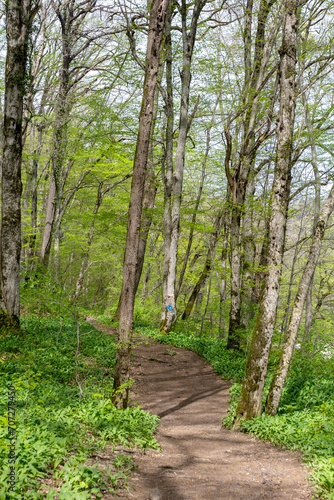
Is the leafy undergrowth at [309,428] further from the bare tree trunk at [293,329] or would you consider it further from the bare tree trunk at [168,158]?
the bare tree trunk at [168,158]

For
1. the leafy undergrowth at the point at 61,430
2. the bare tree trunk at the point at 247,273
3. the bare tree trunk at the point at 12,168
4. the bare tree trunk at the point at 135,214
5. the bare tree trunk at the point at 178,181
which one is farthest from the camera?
the bare tree trunk at the point at 178,181

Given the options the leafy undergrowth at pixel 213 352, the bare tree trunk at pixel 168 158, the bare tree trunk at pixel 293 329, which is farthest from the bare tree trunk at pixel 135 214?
the bare tree trunk at pixel 168 158

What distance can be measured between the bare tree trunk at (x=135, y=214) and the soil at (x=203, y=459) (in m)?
0.47

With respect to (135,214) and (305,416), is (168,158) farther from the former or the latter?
(305,416)

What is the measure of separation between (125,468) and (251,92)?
35.7ft

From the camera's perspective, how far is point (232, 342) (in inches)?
467

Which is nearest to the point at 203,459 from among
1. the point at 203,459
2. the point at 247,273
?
the point at 203,459

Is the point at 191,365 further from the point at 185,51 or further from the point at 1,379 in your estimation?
the point at 185,51

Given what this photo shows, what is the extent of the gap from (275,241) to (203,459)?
11.7ft

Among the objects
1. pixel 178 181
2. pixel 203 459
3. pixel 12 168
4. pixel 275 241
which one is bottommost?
pixel 203 459

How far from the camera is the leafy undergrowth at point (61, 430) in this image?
3.00m

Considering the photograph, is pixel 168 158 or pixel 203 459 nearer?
pixel 203 459

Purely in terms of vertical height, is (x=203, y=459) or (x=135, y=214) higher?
(x=135, y=214)

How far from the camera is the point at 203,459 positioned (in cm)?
507
